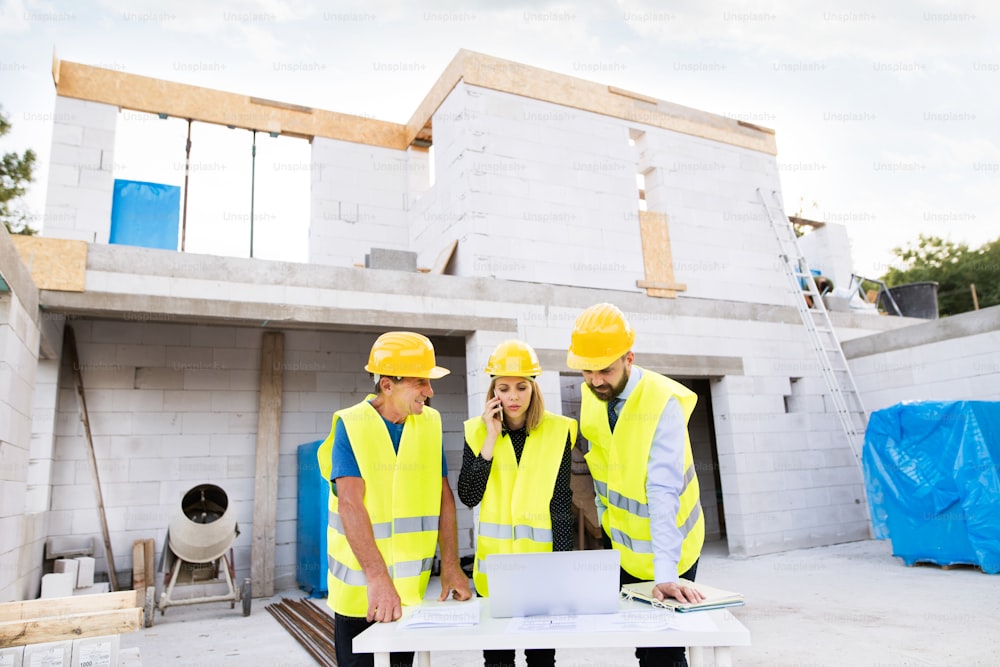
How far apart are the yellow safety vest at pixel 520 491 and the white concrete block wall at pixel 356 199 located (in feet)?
22.2

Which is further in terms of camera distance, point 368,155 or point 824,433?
point 368,155

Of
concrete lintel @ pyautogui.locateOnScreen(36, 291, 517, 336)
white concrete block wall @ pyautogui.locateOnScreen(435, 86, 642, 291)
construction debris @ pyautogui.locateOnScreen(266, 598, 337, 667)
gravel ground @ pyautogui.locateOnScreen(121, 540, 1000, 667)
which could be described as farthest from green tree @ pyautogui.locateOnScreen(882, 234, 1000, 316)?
construction debris @ pyautogui.locateOnScreen(266, 598, 337, 667)

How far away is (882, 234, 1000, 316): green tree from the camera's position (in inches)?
754

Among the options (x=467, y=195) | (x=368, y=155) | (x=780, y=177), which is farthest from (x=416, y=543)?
(x=780, y=177)

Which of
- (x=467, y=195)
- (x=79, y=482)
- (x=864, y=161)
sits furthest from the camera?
(x=864, y=161)

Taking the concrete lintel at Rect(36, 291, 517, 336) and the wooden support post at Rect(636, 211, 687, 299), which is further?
the wooden support post at Rect(636, 211, 687, 299)

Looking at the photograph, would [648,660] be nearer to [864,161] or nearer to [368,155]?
[864,161]

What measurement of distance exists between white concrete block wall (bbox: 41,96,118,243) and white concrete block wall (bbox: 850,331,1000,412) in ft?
33.5

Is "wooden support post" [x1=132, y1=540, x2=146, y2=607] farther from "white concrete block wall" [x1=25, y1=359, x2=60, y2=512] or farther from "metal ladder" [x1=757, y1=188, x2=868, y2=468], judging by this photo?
"metal ladder" [x1=757, y1=188, x2=868, y2=468]

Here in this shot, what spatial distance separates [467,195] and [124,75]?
493 cm

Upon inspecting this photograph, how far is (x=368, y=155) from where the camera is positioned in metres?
9.23

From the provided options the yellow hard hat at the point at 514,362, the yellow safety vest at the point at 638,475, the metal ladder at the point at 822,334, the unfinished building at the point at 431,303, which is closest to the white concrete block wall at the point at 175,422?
the unfinished building at the point at 431,303

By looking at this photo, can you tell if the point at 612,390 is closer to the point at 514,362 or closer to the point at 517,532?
the point at 514,362

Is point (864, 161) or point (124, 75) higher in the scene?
point (124, 75)
